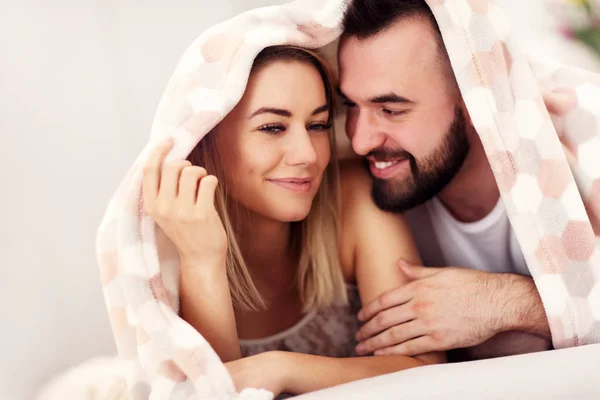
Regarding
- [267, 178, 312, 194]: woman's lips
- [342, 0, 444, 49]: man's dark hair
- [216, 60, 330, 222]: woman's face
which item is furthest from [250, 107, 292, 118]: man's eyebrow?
[342, 0, 444, 49]: man's dark hair

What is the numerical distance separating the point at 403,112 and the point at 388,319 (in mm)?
346

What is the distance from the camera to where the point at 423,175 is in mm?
1049

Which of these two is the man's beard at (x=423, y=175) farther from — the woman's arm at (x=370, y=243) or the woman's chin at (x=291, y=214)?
the woman's chin at (x=291, y=214)

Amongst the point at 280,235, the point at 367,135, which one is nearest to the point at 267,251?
the point at 280,235

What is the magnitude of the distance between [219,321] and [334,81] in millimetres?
444

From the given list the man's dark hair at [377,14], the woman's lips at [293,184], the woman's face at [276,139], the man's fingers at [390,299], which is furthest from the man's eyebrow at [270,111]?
the man's fingers at [390,299]

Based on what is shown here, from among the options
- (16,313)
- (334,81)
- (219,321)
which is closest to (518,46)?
(334,81)

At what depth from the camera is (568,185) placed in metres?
0.90

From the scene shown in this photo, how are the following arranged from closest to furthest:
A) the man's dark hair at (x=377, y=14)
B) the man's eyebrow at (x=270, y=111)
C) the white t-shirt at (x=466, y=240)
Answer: the man's eyebrow at (x=270, y=111) < the man's dark hair at (x=377, y=14) < the white t-shirt at (x=466, y=240)

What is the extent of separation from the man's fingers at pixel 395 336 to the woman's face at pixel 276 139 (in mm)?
231

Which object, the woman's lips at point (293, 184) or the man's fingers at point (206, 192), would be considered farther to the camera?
the woman's lips at point (293, 184)

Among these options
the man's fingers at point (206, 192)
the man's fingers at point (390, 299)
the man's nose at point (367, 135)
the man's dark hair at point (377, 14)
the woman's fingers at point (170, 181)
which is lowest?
the man's fingers at point (390, 299)

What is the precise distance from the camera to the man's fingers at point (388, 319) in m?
0.94

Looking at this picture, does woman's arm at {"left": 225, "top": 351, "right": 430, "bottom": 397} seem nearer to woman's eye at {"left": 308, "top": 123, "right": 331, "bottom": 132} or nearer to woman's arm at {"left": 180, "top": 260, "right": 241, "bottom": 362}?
woman's arm at {"left": 180, "top": 260, "right": 241, "bottom": 362}
